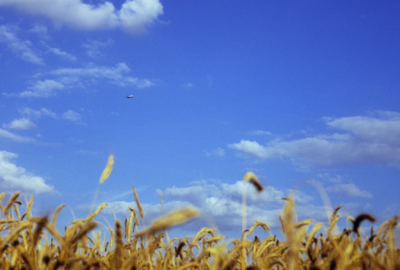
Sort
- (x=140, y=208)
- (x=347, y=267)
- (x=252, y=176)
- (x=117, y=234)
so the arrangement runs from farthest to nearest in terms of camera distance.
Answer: (x=140, y=208) < (x=252, y=176) < (x=117, y=234) < (x=347, y=267)

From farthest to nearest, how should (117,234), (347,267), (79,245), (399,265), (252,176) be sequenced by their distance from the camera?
(79,245), (252,176), (117,234), (399,265), (347,267)

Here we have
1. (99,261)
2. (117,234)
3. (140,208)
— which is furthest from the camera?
(140,208)

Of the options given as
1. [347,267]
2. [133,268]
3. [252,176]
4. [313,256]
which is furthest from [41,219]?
[313,256]

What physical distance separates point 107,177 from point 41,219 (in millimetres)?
1106

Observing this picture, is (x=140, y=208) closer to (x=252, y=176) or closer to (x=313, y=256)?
(x=252, y=176)

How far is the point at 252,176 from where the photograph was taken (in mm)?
3574

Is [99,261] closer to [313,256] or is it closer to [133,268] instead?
[133,268]

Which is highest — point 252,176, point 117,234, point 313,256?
point 252,176

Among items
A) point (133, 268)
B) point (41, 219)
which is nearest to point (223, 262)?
point (133, 268)

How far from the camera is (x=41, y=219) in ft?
10.2

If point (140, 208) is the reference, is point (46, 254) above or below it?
below

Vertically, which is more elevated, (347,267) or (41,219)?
(41,219)

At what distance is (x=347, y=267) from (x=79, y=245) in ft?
9.51

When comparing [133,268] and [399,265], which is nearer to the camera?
[399,265]
